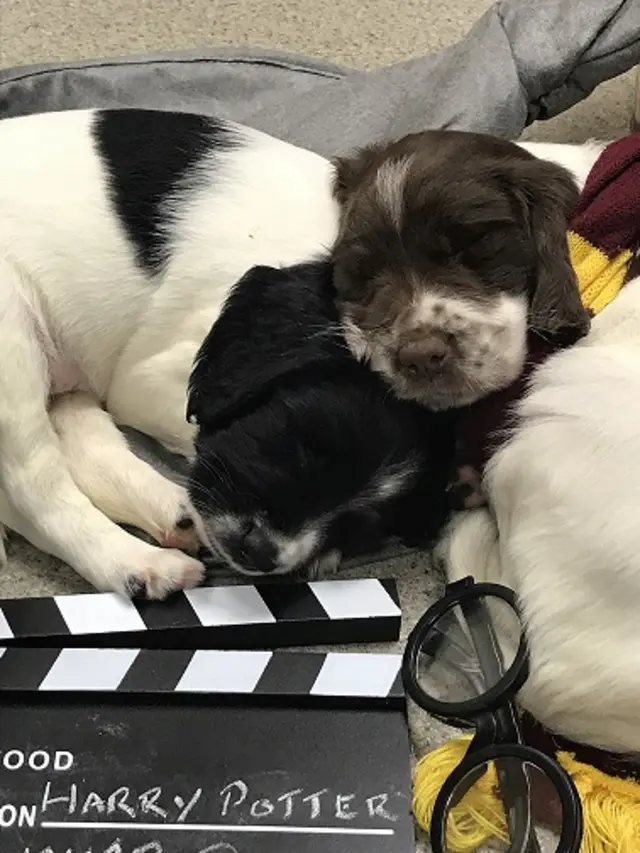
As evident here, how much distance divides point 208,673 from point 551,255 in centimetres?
56

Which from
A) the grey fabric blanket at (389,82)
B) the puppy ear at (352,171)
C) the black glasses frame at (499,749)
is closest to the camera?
the black glasses frame at (499,749)

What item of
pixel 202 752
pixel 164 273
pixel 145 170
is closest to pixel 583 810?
pixel 202 752

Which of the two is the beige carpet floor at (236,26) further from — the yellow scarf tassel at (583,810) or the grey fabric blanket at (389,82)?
the yellow scarf tassel at (583,810)

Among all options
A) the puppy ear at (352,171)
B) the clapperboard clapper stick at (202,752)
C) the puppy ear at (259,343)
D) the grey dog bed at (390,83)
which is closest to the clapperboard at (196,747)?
the clapperboard clapper stick at (202,752)

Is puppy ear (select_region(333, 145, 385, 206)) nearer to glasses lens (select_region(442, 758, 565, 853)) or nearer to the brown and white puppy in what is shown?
the brown and white puppy

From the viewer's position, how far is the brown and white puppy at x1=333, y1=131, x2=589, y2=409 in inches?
47.3

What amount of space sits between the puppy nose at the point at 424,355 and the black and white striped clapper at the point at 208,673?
29 centimetres

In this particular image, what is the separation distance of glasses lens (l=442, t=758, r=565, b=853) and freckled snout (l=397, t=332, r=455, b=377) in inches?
15.3

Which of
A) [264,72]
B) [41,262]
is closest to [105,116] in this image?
[41,262]

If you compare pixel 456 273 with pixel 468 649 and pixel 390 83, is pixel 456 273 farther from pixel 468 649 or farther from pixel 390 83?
pixel 390 83

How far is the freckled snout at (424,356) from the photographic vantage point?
3.89 feet

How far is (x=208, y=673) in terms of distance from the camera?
3.80 feet

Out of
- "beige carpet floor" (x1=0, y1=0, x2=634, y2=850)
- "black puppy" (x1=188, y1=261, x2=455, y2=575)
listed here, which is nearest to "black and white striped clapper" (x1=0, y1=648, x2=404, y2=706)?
"black puppy" (x1=188, y1=261, x2=455, y2=575)

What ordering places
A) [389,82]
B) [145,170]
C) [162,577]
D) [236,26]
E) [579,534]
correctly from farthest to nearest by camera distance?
[236,26]
[389,82]
[145,170]
[162,577]
[579,534]
